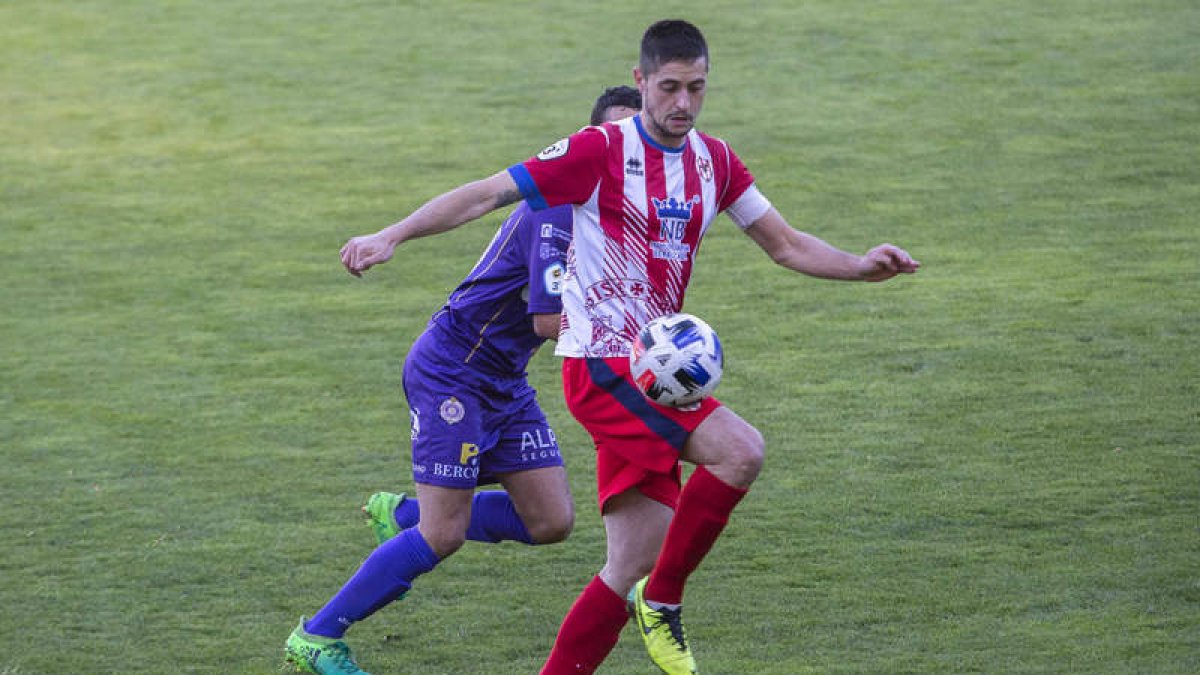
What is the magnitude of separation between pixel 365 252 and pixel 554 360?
4588mm

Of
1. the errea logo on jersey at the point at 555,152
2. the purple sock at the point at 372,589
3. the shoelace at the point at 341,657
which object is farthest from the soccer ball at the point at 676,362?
the shoelace at the point at 341,657

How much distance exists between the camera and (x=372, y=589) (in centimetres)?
540

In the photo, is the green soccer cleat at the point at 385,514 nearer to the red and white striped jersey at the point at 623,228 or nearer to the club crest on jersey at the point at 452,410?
the club crest on jersey at the point at 452,410

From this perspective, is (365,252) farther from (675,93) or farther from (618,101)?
(618,101)

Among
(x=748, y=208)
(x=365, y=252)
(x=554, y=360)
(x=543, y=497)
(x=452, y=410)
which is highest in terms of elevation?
(x=365, y=252)

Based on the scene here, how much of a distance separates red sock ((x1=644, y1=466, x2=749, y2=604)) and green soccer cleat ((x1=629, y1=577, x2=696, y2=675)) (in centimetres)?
5

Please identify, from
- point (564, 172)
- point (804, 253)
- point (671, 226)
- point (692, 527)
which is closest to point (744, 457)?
point (692, 527)

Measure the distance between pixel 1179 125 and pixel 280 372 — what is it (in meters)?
7.13

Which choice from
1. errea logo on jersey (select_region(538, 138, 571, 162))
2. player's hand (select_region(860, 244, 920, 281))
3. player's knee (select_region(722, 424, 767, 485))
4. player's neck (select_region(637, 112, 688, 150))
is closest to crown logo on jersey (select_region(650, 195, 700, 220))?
player's neck (select_region(637, 112, 688, 150))

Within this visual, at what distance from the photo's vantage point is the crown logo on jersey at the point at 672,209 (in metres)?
4.88

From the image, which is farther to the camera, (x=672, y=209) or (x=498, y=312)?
(x=498, y=312)

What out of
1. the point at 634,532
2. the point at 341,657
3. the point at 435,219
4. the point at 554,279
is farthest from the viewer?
the point at 341,657

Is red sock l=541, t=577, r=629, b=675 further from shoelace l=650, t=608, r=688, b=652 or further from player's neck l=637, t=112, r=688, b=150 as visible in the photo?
player's neck l=637, t=112, r=688, b=150

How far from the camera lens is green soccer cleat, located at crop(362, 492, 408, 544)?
6.14 metres
